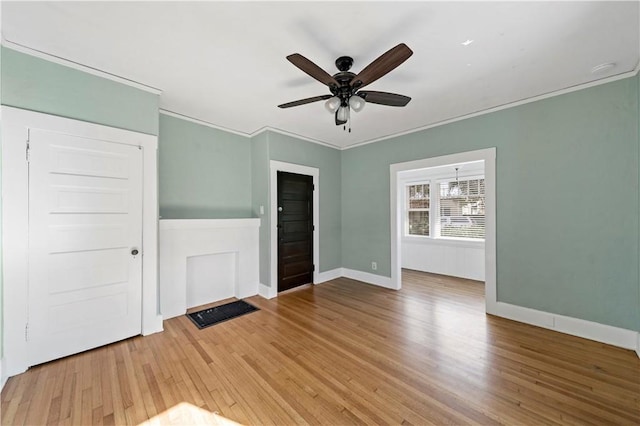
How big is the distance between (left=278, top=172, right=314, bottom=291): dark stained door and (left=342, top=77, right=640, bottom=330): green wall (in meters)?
2.52

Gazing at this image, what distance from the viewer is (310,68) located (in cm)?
174

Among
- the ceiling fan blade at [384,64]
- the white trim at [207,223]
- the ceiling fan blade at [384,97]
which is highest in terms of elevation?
the ceiling fan blade at [384,64]

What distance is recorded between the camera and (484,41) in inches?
75.0

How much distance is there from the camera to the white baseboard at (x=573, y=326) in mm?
2332

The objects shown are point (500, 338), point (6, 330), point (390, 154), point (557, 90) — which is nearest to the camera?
point (6, 330)

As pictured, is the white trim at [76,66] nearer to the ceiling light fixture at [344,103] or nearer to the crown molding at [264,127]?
the crown molding at [264,127]

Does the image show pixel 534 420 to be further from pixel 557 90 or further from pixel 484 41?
pixel 557 90

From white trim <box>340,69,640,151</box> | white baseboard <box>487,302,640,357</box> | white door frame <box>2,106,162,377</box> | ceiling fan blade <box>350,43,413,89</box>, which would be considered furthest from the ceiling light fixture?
white baseboard <box>487,302,640,357</box>

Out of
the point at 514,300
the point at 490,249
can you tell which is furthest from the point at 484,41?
the point at 514,300

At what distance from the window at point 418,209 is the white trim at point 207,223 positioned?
12.3 ft

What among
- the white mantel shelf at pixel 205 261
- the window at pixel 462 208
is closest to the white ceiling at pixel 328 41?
the white mantel shelf at pixel 205 261

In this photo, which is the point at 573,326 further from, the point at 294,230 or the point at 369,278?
the point at 294,230

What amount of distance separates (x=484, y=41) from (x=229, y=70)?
2241 millimetres

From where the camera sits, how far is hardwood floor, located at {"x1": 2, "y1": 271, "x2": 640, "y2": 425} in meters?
1.58
